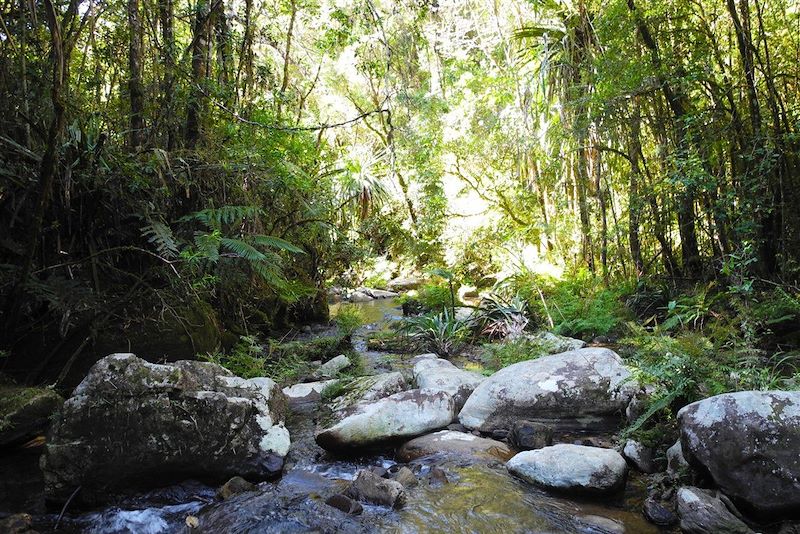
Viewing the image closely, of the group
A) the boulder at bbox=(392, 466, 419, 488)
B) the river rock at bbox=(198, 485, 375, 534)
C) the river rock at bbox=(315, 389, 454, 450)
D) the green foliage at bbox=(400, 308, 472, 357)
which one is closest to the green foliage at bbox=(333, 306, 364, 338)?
the green foliage at bbox=(400, 308, 472, 357)

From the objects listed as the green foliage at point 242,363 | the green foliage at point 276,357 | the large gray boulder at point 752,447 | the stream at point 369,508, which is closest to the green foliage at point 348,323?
the green foliage at point 276,357

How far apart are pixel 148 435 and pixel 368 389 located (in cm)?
196

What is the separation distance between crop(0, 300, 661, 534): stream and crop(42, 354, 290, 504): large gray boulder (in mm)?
125

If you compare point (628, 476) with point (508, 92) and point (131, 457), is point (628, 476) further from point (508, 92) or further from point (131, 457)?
point (508, 92)

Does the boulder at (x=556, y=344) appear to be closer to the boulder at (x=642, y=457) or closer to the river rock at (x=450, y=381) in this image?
the river rock at (x=450, y=381)

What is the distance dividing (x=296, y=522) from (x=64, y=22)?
12.2 ft

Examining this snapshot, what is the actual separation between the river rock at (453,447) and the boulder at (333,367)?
199cm

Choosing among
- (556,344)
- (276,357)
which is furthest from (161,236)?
(556,344)

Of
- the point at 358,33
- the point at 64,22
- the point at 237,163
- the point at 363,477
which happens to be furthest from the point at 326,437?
the point at 358,33

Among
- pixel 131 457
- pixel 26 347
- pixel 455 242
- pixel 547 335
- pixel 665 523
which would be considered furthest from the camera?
pixel 455 242

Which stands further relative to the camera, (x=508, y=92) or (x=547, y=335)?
(x=508, y=92)

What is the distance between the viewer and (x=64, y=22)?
3.51 metres

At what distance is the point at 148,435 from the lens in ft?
9.72

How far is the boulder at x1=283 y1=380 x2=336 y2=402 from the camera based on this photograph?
15.5 feet
